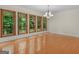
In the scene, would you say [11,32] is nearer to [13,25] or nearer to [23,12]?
[13,25]

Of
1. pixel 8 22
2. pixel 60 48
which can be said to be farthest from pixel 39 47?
pixel 8 22

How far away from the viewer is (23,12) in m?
8.30

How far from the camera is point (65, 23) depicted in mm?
10477

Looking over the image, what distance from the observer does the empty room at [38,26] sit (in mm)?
6164

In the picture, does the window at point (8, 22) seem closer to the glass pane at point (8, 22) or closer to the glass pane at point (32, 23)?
the glass pane at point (8, 22)

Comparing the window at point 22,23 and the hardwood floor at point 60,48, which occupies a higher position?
the window at point 22,23

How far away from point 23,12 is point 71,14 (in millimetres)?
4396

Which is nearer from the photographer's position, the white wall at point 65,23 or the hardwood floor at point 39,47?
the hardwood floor at point 39,47

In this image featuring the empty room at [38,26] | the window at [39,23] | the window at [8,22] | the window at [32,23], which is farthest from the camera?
the window at [39,23]

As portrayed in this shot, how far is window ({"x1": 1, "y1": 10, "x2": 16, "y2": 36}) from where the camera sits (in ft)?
21.9

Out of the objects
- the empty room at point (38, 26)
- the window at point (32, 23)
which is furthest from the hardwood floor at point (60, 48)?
the window at point (32, 23)

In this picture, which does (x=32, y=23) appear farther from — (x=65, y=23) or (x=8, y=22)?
(x=65, y=23)

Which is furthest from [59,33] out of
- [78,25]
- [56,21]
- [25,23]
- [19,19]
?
[19,19]

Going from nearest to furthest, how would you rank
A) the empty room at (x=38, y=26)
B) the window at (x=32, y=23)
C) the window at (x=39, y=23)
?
the empty room at (x=38, y=26), the window at (x=32, y=23), the window at (x=39, y=23)
